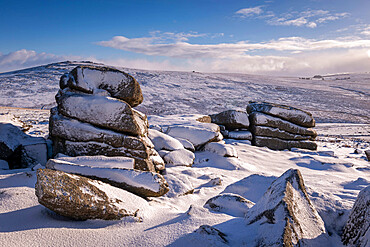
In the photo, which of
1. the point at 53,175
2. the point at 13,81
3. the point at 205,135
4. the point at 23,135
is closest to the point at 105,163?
the point at 53,175

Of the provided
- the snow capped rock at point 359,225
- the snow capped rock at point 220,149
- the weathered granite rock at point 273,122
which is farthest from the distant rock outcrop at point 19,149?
the weathered granite rock at point 273,122

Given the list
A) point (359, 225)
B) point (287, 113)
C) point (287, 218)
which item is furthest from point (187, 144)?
point (287, 113)

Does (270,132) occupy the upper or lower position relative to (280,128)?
lower

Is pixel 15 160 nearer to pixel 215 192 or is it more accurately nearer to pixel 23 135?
pixel 23 135

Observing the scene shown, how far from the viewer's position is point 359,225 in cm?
238

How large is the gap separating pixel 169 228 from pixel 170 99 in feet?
108

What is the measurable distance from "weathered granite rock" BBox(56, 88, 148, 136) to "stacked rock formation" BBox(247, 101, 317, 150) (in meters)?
7.23

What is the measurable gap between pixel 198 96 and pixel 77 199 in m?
36.2

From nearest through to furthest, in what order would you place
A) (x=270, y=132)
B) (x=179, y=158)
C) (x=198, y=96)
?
1. (x=179, y=158)
2. (x=270, y=132)
3. (x=198, y=96)

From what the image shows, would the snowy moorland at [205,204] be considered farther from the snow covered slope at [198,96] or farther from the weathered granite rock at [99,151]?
the snow covered slope at [198,96]

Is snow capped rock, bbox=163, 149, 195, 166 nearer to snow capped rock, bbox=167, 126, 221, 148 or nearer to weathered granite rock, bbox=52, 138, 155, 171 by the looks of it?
weathered granite rock, bbox=52, 138, 155, 171

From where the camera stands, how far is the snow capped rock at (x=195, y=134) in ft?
27.9

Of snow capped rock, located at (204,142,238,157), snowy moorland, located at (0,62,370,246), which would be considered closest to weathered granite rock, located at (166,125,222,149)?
snow capped rock, located at (204,142,238,157)

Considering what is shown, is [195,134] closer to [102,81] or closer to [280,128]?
[102,81]
